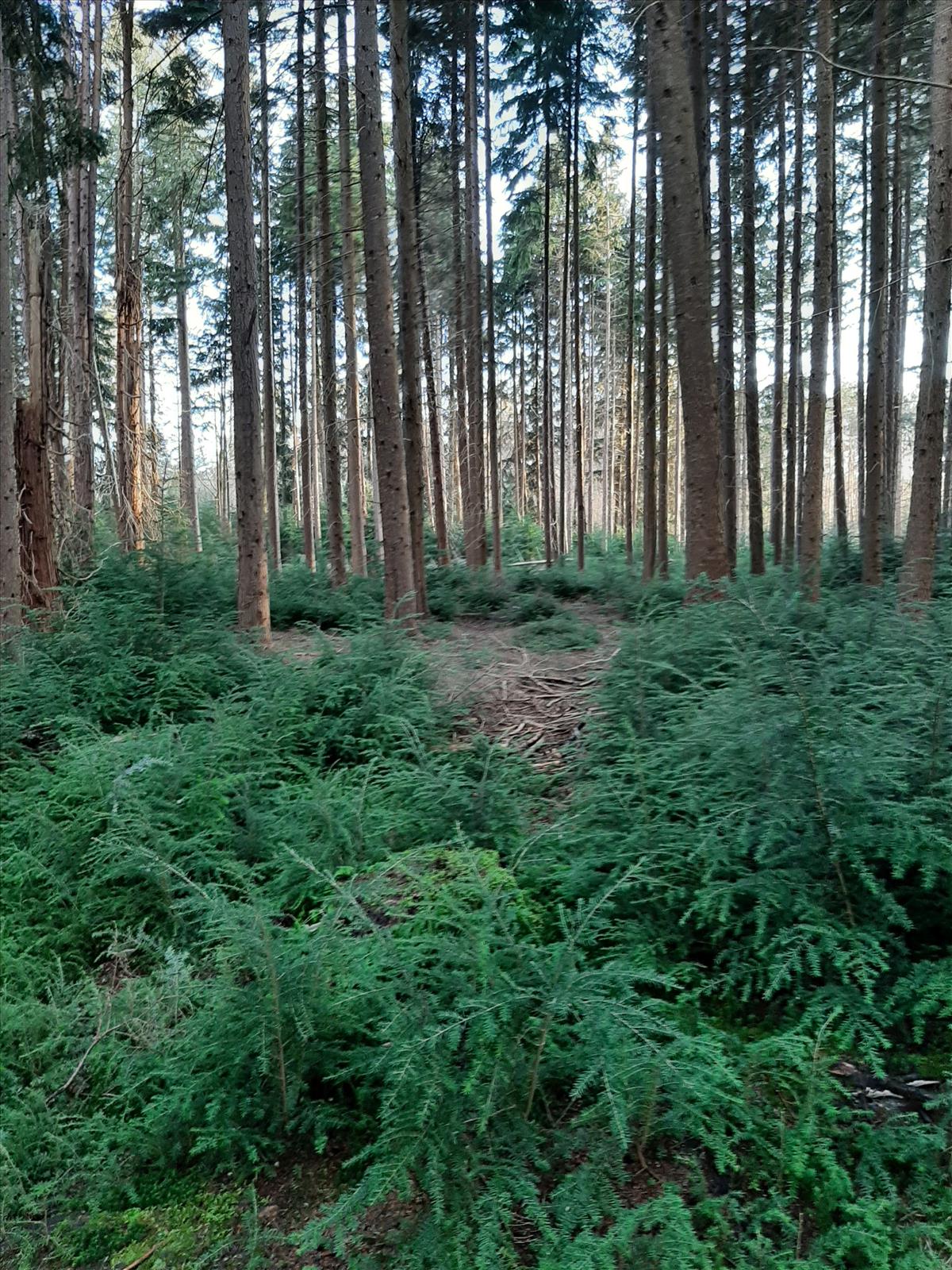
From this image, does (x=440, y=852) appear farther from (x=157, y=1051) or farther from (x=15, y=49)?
(x=15, y=49)

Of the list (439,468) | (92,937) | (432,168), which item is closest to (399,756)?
(92,937)

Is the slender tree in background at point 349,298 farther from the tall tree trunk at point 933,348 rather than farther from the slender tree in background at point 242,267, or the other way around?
the tall tree trunk at point 933,348

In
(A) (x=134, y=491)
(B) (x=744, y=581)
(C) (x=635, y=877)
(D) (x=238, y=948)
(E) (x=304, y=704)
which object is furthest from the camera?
(A) (x=134, y=491)

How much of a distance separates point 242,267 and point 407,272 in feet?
10.2

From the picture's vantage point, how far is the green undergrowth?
2.55 m

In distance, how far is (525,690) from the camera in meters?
7.62

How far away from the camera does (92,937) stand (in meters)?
4.52

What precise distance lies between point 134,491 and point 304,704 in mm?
8555

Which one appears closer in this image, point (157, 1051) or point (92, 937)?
point (157, 1051)

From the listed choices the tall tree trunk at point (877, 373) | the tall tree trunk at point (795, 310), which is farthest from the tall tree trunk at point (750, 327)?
the tall tree trunk at point (877, 373)

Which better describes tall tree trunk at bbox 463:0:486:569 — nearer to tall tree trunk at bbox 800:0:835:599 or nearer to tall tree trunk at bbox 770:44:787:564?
tall tree trunk at bbox 770:44:787:564

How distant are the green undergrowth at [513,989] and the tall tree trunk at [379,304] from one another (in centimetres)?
427

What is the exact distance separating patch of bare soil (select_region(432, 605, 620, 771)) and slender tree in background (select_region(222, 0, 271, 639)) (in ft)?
9.08

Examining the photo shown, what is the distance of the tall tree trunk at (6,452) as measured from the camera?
800cm
